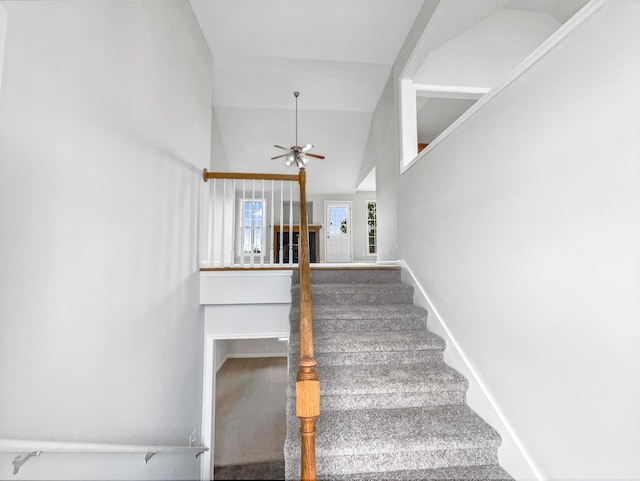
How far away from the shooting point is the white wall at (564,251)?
110 centimetres

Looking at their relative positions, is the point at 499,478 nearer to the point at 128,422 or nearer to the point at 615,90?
the point at 615,90

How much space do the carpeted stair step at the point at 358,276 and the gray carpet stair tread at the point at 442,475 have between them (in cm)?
183

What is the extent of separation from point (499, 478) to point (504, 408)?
34cm

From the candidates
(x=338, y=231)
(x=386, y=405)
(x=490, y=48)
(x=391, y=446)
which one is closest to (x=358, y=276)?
(x=386, y=405)

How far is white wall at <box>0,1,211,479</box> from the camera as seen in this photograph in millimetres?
1051

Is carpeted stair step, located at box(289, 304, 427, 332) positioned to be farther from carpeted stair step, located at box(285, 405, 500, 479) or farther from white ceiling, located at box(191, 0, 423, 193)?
white ceiling, located at box(191, 0, 423, 193)

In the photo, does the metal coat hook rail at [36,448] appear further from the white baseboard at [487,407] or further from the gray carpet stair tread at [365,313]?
the white baseboard at [487,407]

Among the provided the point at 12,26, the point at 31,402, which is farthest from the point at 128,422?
the point at 12,26

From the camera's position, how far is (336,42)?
370cm

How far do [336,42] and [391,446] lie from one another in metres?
4.03

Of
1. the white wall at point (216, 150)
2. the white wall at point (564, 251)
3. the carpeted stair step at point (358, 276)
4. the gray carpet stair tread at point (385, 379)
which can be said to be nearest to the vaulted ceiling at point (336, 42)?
the white wall at point (216, 150)

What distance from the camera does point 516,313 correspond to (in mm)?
1625

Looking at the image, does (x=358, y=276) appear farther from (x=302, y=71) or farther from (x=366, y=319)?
(x=302, y=71)

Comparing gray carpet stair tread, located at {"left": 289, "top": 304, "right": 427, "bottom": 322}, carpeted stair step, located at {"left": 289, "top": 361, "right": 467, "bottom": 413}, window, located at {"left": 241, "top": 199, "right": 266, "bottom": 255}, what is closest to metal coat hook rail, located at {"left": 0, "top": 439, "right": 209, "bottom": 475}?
carpeted stair step, located at {"left": 289, "top": 361, "right": 467, "bottom": 413}
